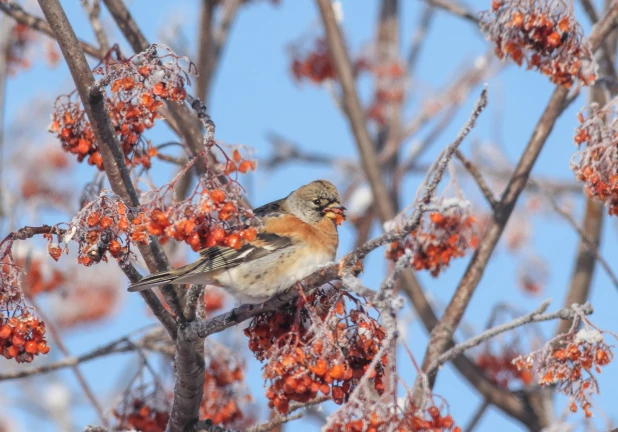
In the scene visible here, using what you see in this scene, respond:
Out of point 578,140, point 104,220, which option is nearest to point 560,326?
point 578,140

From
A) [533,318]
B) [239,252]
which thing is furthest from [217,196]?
[533,318]

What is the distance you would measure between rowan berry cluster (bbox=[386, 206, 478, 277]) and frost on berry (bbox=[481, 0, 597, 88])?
36.0 inches

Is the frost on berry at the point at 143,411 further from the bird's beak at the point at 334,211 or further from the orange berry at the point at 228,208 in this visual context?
the orange berry at the point at 228,208

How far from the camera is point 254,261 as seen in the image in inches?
182

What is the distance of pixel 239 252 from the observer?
463 cm

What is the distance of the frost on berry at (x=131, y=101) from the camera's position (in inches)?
136

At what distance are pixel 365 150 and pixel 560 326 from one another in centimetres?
211

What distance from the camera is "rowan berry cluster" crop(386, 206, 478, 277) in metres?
4.76

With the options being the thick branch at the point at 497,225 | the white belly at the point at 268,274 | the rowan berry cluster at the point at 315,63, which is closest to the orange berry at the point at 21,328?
the white belly at the point at 268,274

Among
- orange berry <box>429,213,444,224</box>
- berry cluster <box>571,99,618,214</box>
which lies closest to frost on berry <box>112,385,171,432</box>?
orange berry <box>429,213,444,224</box>

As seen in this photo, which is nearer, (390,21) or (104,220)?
(104,220)

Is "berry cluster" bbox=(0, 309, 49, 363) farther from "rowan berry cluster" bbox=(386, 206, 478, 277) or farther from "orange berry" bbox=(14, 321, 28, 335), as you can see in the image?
"rowan berry cluster" bbox=(386, 206, 478, 277)

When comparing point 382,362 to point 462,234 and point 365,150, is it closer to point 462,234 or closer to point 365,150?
point 462,234

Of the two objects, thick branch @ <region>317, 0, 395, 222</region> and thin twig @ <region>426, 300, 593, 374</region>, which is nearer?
thin twig @ <region>426, 300, 593, 374</region>
